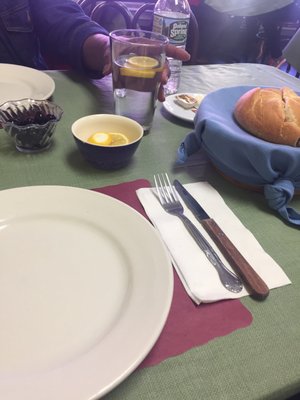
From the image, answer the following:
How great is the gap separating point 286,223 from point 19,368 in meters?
0.41

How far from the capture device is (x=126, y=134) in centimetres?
63

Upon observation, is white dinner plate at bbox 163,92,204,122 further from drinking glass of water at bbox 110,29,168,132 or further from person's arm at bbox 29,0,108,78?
person's arm at bbox 29,0,108,78

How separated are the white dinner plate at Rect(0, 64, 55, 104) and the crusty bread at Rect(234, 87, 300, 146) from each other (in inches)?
16.8

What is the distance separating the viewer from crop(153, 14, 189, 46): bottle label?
2.74ft

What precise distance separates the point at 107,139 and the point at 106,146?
42 millimetres

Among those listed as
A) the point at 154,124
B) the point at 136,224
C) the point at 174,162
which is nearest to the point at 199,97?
the point at 154,124

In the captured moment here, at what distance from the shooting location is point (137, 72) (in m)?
0.65

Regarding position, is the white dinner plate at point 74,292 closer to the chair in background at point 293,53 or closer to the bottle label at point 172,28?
the bottle label at point 172,28

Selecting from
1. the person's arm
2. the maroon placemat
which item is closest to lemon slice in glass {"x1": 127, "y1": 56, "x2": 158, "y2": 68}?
the person's arm

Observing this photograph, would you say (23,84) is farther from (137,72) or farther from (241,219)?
(241,219)

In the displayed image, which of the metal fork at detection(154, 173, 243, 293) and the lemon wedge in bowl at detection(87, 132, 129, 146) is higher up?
the lemon wedge in bowl at detection(87, 132, 129, 146)

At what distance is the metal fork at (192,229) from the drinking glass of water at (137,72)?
0.63ft

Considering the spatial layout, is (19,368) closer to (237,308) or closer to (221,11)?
(237,308)

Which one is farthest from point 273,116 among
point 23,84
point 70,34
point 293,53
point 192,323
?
point 293,53
